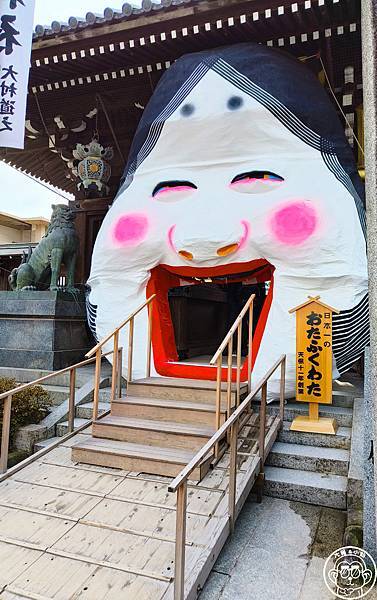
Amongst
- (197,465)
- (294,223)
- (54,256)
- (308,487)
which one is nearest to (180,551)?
(197,465)

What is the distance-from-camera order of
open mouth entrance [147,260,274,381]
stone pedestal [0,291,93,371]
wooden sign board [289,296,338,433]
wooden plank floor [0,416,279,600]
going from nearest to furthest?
wooden plank floor [0,416,279,600] < wooden sign board [289,296,338,433] < open mouth entrance [147,260,274,381] < stone pedestal [0,291,93,371]

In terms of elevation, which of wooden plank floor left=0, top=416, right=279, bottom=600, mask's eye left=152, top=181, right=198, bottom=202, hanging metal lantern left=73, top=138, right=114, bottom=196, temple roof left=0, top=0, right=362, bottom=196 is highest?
temple roof left=0, top=0, right=362, bottom=196

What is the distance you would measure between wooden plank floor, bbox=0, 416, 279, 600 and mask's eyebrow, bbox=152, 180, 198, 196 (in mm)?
3531

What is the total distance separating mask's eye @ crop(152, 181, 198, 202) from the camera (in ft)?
19.7

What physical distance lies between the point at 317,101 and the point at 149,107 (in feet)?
8.05

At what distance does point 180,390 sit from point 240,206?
241 centimetres

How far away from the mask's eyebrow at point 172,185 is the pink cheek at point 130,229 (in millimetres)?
460

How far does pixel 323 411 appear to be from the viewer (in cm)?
507

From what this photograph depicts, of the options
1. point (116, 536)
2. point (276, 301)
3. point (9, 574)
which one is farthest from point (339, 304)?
point (9, 574)

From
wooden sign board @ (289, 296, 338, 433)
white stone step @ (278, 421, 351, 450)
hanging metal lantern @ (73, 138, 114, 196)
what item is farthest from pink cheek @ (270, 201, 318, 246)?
hanging metal lantern @ (73, 138, 114, 196)

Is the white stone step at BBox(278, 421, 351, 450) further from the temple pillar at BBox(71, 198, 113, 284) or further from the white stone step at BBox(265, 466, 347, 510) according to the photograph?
the temple pillar at BBox(71, 198, 113, 284)

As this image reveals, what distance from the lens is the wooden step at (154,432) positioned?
4129 millimetres

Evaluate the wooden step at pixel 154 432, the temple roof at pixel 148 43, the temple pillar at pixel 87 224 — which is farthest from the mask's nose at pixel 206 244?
the temple pillar at pixel 87 224

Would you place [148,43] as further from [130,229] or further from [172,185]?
[130,229]
